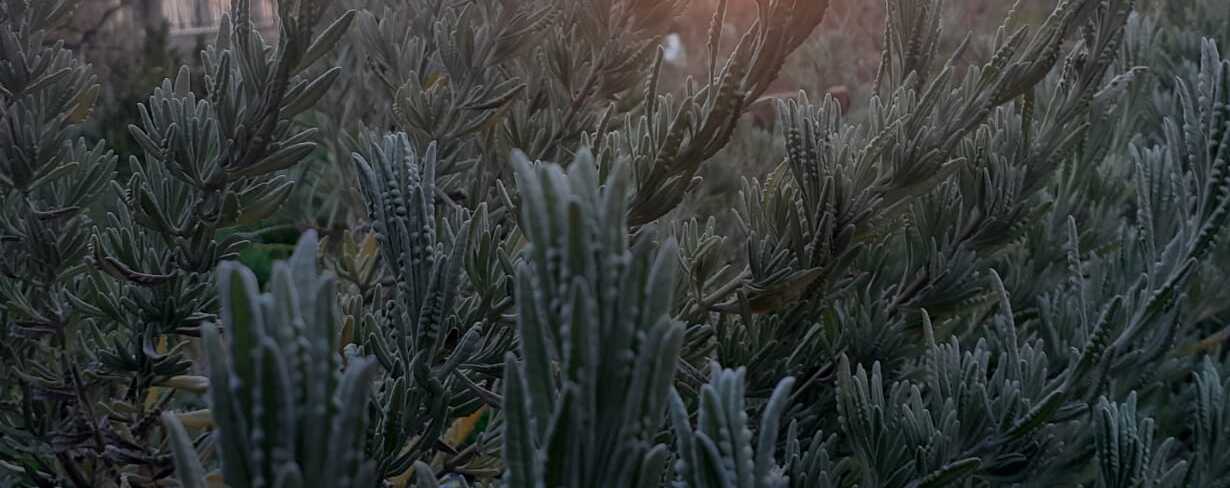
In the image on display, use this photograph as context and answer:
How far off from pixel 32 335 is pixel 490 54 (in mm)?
814

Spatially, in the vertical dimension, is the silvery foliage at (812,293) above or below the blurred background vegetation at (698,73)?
below

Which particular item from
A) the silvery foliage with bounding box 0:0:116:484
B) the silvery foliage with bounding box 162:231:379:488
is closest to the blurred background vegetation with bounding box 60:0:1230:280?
the silvery foliage with bounding box 0:0:116:484

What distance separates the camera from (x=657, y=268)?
0.57 metres

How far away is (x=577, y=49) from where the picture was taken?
1.58m

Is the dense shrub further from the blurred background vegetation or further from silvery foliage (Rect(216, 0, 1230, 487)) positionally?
the blurred background vegetation

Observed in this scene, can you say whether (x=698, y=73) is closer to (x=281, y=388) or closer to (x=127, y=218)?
(x=127, y=218)

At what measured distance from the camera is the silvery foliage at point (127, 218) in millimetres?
1083

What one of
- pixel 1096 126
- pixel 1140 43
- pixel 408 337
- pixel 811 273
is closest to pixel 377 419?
pixel 408 337

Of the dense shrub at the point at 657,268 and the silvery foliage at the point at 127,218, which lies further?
the silvery foliage at the point at 127,218

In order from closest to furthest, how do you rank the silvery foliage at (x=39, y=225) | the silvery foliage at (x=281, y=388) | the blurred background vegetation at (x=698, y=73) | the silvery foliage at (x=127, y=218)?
the silvery foliage at (x=281, y=388) < the silvery foliage at (x=127, y=218) < the silvery foliage at (x=39, y=225) < the blurred background vegetation at (x=698, y=73)

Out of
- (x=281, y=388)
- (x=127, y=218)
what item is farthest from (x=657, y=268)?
(x=127, y=218)

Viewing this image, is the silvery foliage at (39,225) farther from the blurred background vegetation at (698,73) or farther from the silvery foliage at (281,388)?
the silvery foliage at (281,388)

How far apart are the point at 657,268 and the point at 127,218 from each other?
102 centimetres

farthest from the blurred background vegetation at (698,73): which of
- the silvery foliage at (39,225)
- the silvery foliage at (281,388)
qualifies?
the silvery foliage at (281,388)
